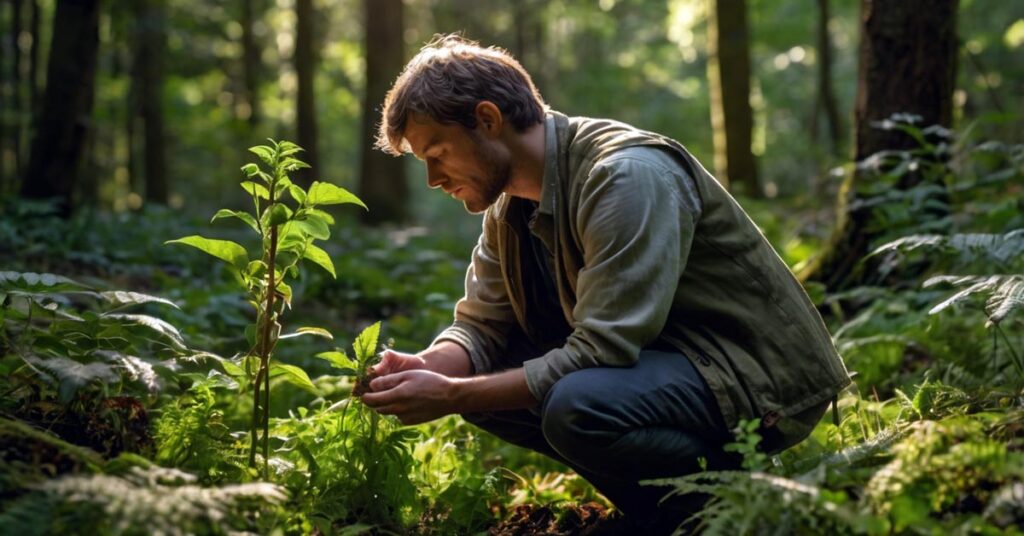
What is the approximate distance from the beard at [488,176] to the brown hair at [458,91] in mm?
82

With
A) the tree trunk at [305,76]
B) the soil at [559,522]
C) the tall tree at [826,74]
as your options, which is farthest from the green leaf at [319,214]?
the tree trunk at [305,76]

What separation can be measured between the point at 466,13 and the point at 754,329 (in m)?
18.2

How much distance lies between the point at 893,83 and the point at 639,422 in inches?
132

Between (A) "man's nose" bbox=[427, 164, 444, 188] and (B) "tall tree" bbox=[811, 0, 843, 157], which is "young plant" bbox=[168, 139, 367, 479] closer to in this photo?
(A) "man's nose" bbox=[427, 164, 444, 188]

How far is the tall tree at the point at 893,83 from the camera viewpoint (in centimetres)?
507

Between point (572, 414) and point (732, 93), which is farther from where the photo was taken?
point (732, 93)

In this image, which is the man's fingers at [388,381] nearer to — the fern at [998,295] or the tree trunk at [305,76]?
the fern at [998,295]

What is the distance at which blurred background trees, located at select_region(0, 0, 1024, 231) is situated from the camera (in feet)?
27.0

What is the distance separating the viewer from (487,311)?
130 inches

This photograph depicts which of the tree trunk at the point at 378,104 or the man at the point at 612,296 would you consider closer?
the man at the point at 612,296

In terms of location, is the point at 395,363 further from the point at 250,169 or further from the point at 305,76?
the point at 305,76

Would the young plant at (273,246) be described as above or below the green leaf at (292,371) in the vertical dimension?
above

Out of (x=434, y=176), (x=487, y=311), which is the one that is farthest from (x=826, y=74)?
(x=434, y=176)

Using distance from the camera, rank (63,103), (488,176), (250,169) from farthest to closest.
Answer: (63,103)
(488,176)
(250,169)
